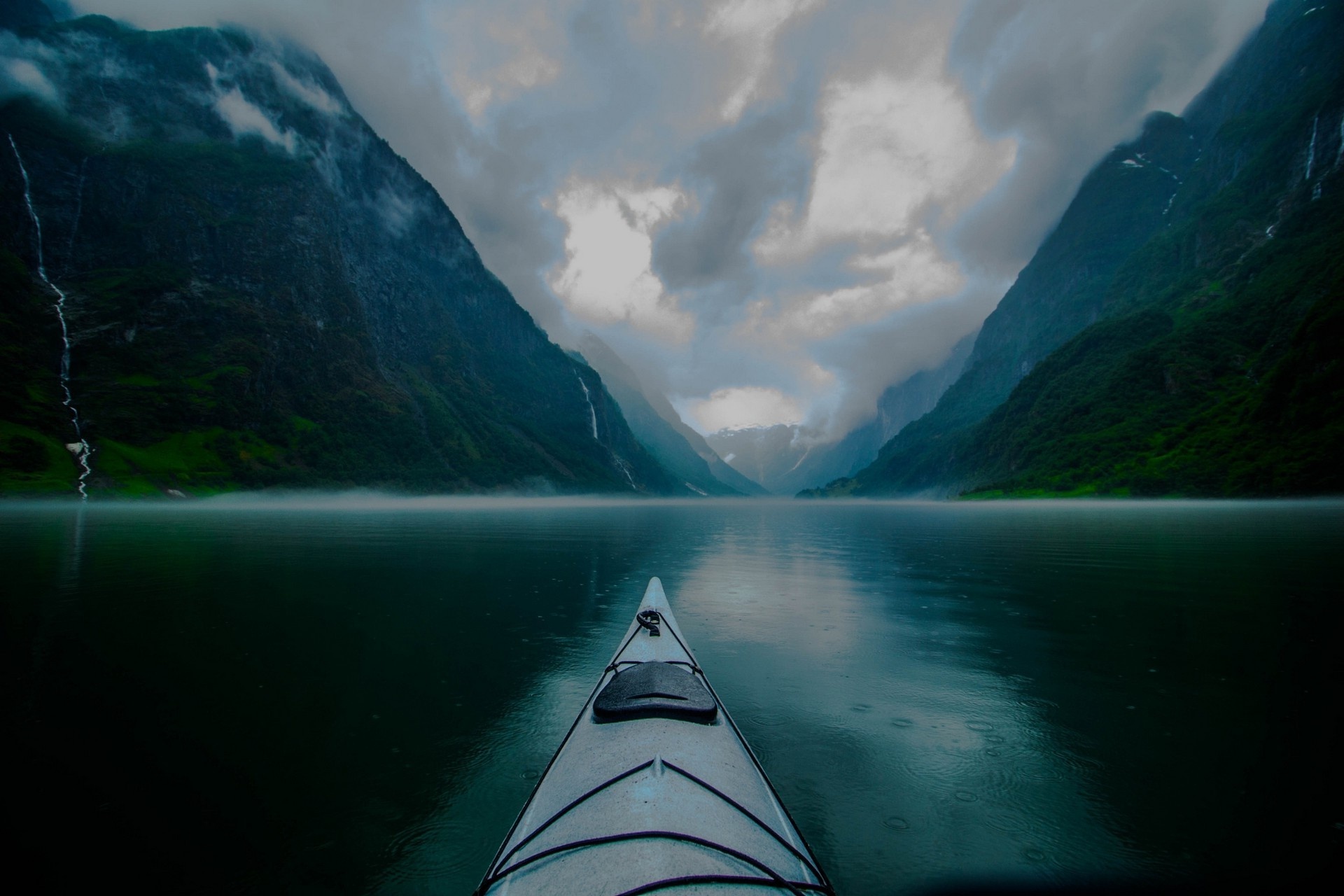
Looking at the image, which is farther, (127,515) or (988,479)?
(988,479)

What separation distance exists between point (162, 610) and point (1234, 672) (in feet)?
102

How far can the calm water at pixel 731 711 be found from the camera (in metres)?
6.63

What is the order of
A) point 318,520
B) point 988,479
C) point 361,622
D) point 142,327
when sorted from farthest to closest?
1. point 988,479
2. point 142,327
3. point 318,520
4. point 361,622

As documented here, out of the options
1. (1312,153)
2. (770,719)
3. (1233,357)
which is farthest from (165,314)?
(1312,153)

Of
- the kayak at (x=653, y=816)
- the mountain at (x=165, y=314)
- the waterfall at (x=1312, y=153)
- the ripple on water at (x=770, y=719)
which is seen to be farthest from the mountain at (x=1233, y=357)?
the mountain at (x=165, y=314)

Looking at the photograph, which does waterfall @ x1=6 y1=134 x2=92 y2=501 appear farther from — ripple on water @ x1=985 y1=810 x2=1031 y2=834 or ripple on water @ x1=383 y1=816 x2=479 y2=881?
ripple on water @ x1=985 y1=810 x2=1031 y2=834

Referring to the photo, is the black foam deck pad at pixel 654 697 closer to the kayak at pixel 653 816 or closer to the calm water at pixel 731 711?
the kayak at pixel 653 816

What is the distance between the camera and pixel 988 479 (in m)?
182

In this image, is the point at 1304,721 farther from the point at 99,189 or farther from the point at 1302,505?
the point at 99,189

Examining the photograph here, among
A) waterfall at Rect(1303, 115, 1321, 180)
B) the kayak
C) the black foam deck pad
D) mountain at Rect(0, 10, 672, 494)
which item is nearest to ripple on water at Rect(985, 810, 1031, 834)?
the kayak

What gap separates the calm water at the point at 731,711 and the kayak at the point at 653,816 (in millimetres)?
1580

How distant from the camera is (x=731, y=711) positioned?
10969 mm

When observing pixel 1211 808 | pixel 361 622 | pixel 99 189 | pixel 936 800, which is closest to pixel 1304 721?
pixel 1211 808

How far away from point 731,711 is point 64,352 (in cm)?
18178
